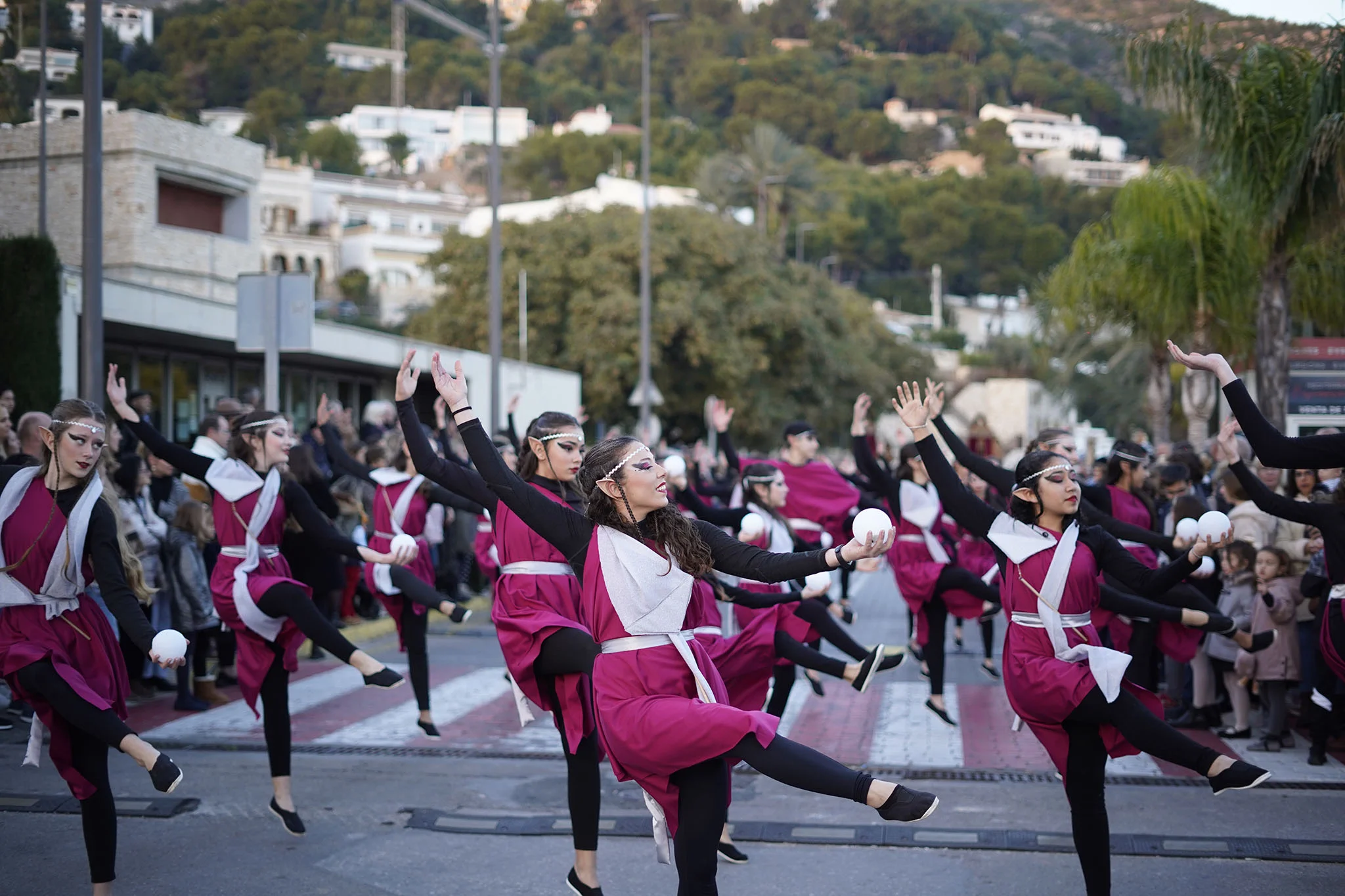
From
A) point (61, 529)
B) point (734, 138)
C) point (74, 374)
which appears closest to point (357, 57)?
point (734, 138)

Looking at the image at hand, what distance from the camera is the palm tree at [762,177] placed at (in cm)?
7094

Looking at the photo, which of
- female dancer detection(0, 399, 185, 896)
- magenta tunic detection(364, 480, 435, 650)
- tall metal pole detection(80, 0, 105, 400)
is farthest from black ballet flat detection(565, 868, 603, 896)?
tall metal pole detection(80, 0, 105, 400)

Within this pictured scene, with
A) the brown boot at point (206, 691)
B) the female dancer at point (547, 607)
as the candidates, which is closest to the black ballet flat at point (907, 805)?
the female dancer at point (547, 607)

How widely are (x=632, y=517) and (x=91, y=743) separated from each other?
239cm

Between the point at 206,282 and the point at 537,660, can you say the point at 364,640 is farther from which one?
the point at 206,282

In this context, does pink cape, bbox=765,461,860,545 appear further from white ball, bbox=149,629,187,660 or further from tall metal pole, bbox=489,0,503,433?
tall metal pole, bbox=489,0,503,433

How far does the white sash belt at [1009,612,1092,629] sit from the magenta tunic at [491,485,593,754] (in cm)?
172

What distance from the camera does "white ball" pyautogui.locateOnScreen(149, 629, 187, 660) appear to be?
5.10 meters

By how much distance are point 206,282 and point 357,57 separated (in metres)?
155

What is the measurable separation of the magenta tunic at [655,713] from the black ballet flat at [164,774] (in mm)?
1627

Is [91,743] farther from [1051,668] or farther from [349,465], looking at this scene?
[349,465]

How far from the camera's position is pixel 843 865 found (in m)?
6.37

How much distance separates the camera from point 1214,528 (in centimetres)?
521

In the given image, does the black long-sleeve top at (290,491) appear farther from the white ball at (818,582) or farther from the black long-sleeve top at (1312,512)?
the black long-sleeve top at (1312,512)
